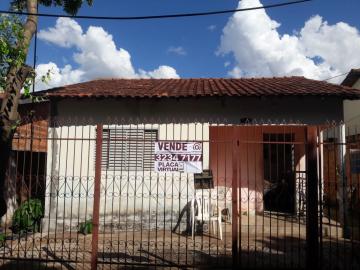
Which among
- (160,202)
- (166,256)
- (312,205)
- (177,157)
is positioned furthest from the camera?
(160,202)

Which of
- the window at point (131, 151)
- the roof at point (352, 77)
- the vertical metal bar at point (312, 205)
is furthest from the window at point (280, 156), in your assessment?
the roof at point (352, 77)

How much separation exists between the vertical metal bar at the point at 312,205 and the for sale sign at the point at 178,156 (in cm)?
164

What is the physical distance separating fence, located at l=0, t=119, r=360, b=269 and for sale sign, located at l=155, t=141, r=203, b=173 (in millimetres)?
16

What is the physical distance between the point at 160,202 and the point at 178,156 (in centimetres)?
353

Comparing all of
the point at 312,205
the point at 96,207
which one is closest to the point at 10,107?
the point at 96,207

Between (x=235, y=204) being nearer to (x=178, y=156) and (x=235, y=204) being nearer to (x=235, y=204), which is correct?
(x=235, y=204)

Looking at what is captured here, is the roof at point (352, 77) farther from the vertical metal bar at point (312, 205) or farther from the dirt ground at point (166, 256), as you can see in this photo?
the vertical metal bar at point (312, 205)

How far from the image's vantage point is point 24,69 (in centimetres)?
602

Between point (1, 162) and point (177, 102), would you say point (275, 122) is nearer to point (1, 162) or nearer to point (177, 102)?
point (177, 102)

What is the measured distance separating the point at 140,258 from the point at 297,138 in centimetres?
680

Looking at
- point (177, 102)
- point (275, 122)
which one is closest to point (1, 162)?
point (177, 102)

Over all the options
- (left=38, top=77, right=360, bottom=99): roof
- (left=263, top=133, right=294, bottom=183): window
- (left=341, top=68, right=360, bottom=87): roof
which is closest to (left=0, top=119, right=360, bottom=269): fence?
(left=263, top=133, right=294, bottom=183): window

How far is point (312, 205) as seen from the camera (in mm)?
6094

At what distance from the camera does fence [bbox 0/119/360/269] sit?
6719 mm
